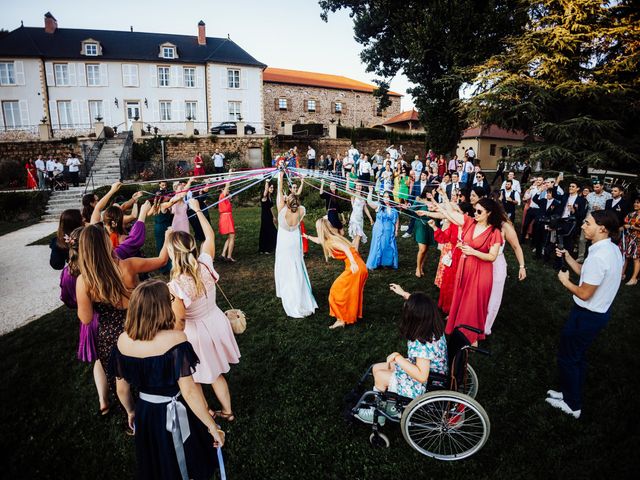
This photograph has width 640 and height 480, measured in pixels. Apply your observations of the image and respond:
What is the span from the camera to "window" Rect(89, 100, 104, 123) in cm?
3092

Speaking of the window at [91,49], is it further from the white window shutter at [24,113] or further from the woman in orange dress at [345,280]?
the woman in orange dress at [345,280]

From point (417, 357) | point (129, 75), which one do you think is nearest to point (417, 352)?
point (417, 357)

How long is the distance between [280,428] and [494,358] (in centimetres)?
300

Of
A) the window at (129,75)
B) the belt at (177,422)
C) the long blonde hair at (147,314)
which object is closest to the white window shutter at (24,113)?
the window at (129,75)

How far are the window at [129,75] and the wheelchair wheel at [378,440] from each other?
36699 millimetres

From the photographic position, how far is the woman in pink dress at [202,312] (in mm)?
3150

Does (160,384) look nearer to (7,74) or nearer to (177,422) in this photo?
(177,422)

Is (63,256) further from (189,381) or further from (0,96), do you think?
(0,96)

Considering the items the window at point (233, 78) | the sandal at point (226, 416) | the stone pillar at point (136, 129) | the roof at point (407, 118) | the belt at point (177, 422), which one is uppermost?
the window at point (233, 78)

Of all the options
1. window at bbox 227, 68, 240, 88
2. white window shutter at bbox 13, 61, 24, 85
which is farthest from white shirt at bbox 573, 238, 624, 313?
white window shutter at bbox 13, 61, 24, 85

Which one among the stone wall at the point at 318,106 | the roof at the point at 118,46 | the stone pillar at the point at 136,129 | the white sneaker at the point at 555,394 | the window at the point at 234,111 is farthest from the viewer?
the stone wall at the point at 318,106

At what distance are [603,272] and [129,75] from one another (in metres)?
37.7

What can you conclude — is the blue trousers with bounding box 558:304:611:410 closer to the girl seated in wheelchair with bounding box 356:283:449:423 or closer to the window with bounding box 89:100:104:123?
the girl seated in wheelchair with bounding box 356:283:449:423

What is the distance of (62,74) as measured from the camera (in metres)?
30.3
